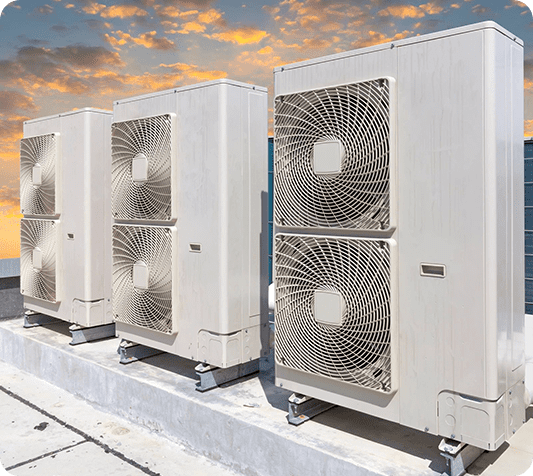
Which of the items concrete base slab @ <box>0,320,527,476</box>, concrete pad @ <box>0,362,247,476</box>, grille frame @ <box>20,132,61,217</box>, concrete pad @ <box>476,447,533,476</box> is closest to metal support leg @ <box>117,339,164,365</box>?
concrete base slab @ <box>0,320,527,476</box>

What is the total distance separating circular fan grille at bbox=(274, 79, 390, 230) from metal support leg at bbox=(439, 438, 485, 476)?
99 centimetres

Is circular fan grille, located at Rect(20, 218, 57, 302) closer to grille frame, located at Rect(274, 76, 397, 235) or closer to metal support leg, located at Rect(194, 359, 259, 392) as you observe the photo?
metal support leg, located at Rect(194, 359, 259, 392)

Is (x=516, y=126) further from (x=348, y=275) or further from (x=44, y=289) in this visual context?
(x=44, y=289)

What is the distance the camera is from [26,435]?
141 inches

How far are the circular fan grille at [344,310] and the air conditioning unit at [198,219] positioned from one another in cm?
55

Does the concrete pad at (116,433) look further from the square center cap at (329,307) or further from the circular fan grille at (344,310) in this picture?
the square center cap at (329,307)

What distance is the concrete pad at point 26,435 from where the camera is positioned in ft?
11.0

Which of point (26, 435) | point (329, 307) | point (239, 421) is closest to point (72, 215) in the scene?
point (26, 435)

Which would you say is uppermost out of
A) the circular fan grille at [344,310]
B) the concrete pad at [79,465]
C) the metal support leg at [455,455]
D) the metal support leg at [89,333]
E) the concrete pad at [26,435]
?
the circular fan grille at [344,310]

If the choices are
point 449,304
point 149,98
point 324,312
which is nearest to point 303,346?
point 324,312

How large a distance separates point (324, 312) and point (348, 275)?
23 cm

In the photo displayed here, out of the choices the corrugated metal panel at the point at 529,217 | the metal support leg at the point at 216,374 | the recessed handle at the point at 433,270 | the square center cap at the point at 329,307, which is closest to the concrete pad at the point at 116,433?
the metal support leg at the point at 216,374

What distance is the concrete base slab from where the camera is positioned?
258 cm

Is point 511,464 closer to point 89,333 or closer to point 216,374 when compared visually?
point 216,374
